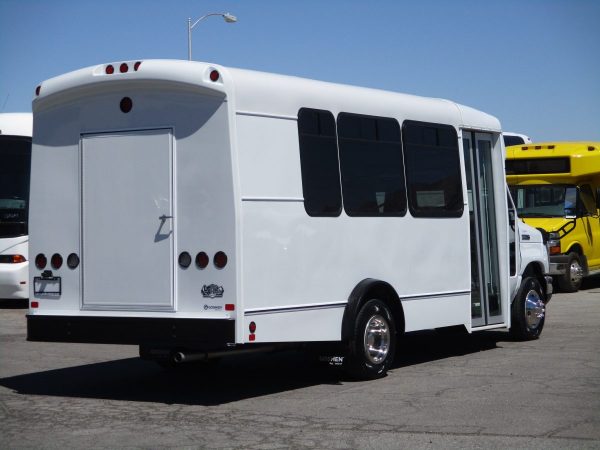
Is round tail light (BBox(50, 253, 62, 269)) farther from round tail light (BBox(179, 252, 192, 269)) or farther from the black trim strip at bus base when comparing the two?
round tail light (BBox(179, 252, 192, 269))

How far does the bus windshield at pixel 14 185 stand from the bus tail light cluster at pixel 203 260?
11181mm

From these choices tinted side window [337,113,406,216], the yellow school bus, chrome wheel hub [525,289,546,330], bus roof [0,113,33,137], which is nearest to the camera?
tinted side window [337,113,406,216]

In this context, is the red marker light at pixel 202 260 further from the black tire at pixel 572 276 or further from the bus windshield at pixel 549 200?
the black tire at pixel 572 276

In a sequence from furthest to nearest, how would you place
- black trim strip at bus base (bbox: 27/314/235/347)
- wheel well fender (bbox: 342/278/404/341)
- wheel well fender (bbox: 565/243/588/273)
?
wheel well fender (bbox: 565/243/588/273)
wheel well fender (bbox: 342/278/404/341)
black trim strip at bus base (bbox: 27/314/235/347)

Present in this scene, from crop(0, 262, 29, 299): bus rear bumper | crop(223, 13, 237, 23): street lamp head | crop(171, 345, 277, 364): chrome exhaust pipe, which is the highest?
crop(223, 13, 237, 23): street lamp head

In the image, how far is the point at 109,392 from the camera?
10.6 metres

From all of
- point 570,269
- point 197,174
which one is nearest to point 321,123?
point 197,174

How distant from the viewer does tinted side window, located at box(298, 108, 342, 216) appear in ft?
33.8

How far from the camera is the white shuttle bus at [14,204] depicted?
2002 cm

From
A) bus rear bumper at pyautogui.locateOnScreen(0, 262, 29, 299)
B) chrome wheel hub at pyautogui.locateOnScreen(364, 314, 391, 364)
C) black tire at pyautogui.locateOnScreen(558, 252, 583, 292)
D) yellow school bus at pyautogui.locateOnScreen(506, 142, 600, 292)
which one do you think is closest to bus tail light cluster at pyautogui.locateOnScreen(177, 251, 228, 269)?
chrome wheel hub at pyautogui.locateOnScreen(364, 314, 391, 364)

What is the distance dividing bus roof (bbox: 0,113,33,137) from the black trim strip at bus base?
36.4 ft

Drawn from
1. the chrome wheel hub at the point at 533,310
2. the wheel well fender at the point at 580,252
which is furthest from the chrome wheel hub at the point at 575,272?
the chrome wheel hub at the point at 533,310

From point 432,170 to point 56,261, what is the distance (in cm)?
435

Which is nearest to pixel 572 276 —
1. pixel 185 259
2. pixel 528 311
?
pixel 528 311
